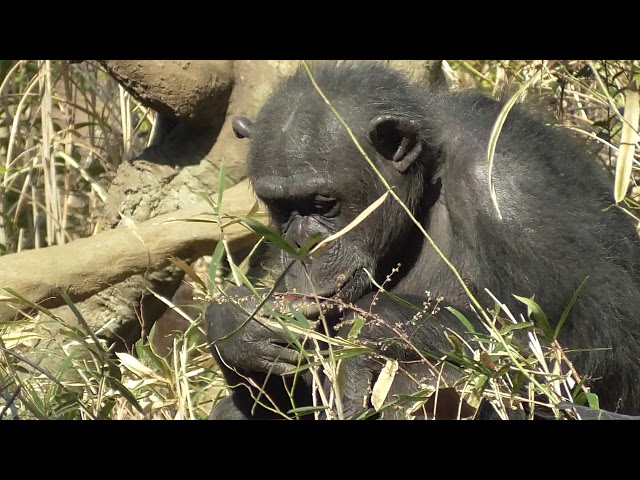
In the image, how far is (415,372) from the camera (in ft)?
12.6

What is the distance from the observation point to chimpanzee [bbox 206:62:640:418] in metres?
3.92

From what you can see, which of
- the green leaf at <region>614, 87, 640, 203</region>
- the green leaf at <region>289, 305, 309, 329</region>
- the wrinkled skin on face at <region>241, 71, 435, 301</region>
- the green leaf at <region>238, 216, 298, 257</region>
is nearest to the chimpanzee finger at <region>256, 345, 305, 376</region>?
the wrinkled skin on face at <region>241, 71, 435, 301</region>

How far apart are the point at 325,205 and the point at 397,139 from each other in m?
0.46

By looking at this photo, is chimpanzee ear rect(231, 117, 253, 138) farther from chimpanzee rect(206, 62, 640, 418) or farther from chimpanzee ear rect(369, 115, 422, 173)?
chimpanzee ear rect(369, 115, 422, 173)

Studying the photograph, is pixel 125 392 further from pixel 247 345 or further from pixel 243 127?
pixel 243 127

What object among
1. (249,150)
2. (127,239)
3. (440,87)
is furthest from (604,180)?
(127,239)

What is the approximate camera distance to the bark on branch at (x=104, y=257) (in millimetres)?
4820

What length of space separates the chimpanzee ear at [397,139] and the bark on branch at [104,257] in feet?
3.32

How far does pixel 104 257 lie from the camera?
5.19m

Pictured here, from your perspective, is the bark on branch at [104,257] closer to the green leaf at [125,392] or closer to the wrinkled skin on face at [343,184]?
the wrinkled skin on face at [343,184]

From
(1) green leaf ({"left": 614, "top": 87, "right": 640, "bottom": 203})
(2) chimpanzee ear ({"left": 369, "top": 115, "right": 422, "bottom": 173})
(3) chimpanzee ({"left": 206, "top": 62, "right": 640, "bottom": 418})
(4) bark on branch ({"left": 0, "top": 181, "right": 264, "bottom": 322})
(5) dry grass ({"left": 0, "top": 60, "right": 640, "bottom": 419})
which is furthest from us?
(4) bark on branch ({"left": 0, "top": 181, "right": 264, "bottom": 322})

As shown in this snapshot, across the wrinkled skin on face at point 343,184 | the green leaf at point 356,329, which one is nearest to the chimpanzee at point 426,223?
the wrinkled skin on face at point 343,184

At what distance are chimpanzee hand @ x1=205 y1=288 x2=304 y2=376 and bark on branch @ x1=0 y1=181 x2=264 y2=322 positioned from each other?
32.1 inches
